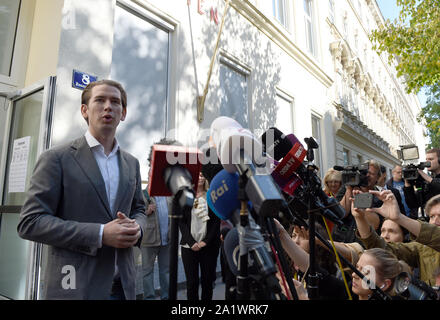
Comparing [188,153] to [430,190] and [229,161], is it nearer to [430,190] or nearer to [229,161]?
[229,161]

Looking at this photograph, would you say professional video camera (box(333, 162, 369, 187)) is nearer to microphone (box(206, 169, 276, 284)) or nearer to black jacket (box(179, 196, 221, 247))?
microphone (box(206, 169, 276, 284))

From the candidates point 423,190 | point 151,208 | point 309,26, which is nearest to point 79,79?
point 151,208

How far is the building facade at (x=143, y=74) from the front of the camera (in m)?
3.43

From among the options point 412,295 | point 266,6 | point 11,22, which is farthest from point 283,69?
point 412,295

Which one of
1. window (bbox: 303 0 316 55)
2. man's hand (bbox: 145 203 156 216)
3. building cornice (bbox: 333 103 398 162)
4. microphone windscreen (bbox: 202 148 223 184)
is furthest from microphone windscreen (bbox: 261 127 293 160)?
building cornice (bbox: 333 103 398 162)

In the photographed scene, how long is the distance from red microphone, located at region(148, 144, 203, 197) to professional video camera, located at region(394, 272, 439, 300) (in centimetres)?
114

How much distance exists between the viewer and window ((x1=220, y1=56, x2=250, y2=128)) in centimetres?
662

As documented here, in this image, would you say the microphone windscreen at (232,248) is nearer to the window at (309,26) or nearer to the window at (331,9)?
the window at (309,26)

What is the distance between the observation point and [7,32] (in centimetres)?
375

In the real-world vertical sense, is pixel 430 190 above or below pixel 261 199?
above

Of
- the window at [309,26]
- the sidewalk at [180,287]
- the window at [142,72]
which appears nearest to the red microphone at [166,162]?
the sidewalk at [180,287]

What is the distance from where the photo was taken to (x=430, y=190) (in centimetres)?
353

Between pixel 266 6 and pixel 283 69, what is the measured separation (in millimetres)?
1732

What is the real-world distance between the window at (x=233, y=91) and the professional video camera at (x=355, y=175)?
445 centimetres
